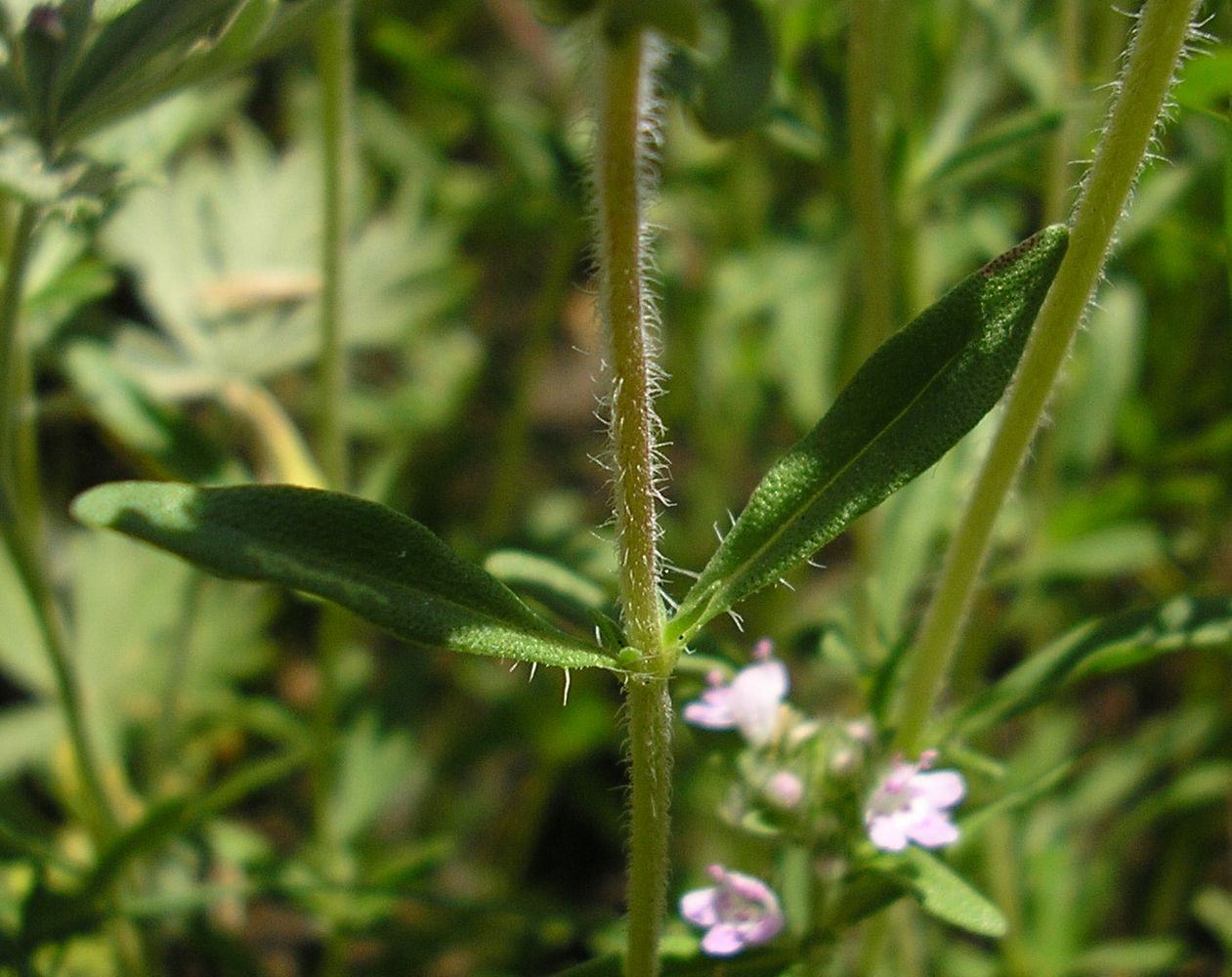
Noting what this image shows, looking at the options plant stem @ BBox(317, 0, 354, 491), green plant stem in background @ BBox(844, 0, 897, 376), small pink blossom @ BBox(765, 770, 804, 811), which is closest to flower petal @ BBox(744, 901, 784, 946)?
small pink blossom @ BBox(765, 770, 804, 811)

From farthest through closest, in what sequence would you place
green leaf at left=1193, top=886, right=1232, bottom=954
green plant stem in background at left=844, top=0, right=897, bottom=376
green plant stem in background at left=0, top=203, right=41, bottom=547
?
green leaf at left=1193, top=886, right=1232, bottom=954 < green plant stem in background at left=844, top=0, right=897, bottom=376 < green plant stem in background at left=0, top=203, right=41, bottom=547

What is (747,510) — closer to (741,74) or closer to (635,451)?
(635,451)

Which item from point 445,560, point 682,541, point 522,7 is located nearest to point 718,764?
point 445,560

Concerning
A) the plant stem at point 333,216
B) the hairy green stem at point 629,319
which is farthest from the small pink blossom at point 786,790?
the plant stem at point 333,216

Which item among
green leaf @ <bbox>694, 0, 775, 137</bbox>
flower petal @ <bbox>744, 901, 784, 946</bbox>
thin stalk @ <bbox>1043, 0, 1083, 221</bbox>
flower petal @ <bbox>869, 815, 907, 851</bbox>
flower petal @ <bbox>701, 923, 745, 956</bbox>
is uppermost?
thin stalk @ <bbox>1043, 0, 1083, 221</bbox>

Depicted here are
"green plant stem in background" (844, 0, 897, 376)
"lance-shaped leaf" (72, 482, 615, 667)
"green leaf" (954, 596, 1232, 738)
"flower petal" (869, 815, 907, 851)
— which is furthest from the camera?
"green plant stem in background" (844, 0, 897, 376)

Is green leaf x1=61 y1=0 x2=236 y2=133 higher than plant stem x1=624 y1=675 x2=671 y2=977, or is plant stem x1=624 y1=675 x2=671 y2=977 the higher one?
green leaf x1=61 y1=0 x2=236 y2=133

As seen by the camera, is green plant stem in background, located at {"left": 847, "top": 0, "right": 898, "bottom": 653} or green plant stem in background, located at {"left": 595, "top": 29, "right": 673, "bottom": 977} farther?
green plant stem in background, located at {"left": 847, "top": 0, "right": 898, "bottom": 653}

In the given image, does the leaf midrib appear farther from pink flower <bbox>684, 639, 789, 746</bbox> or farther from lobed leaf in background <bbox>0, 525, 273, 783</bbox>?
lobed leaf in background <bbox>0, 525, 273, 783</bbox>
